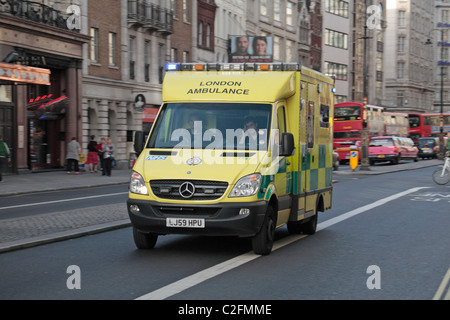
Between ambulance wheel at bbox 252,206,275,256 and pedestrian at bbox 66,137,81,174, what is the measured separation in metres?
24.0

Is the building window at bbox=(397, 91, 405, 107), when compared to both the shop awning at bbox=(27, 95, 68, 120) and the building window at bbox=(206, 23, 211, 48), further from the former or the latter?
the shop awning at bbox=(27, 95, 68, 120)

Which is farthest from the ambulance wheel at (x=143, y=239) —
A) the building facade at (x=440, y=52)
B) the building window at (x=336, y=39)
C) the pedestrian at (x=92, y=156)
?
the building facade at (x=440, y=52)

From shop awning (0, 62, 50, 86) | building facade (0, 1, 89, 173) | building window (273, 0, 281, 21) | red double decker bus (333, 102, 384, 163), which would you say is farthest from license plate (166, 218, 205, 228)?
building window (273, 0, 281, 21)

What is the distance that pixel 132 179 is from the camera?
1084 cm

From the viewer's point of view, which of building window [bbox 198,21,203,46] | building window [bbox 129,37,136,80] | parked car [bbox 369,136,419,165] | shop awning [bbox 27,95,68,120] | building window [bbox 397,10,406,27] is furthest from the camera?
building window [bbox 397,10,406,27]

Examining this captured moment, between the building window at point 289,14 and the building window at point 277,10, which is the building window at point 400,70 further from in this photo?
the building window at point 277,10

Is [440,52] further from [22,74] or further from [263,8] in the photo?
[22,74]

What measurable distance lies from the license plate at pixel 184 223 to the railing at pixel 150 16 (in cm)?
3510

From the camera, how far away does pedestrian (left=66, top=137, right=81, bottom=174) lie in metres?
34.2

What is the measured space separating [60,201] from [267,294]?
13625 millimetres

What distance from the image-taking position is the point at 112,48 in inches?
1708

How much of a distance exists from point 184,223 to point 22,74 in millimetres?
19618

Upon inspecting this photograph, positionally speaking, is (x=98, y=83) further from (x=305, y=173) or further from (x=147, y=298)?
(x=147, y=298)
